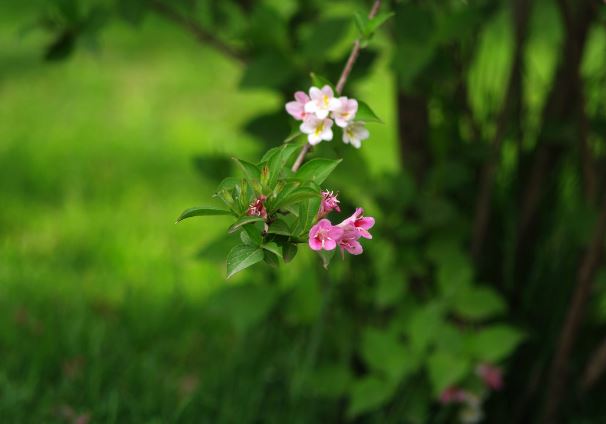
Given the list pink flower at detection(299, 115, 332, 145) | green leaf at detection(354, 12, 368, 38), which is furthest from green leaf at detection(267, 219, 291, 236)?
green leaf at detection(354, 12, 368, 38)

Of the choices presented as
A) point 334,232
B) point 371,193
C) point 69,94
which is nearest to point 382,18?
point 334,232

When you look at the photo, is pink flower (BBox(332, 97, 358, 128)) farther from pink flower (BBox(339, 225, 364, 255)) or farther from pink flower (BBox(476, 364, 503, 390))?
pink flower (BBox(476, 364, 503, 390))

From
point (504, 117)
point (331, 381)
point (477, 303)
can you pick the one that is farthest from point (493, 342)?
point (504, 117)

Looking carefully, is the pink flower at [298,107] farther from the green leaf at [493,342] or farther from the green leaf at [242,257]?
the green leaf at [493,342]

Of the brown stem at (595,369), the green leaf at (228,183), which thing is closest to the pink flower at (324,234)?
the green leaf at (228,183)

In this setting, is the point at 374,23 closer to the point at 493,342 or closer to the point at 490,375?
the point at 493,342

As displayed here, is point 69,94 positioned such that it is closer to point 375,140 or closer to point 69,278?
point 375,140

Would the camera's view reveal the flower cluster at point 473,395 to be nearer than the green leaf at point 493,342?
No
